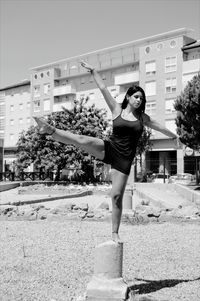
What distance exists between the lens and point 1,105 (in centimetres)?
8169

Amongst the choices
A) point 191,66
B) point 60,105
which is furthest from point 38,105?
point 191,66

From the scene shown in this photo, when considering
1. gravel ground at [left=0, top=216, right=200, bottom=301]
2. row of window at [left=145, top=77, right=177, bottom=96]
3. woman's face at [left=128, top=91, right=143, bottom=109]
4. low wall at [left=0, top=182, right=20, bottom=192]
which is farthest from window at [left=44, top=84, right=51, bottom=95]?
woman's face at [left=128, top=91, right=143, bottom=109]

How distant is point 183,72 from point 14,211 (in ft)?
140

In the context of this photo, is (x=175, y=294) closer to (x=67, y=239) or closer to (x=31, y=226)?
(x=67, y=239)

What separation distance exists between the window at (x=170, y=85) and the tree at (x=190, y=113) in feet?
65.6

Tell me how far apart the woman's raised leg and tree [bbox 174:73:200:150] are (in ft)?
91.9

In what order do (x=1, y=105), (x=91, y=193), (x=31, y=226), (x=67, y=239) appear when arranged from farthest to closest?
(x=1, y=105), (x=91, y=193), (x=31, y=226), (x=67, y=239)

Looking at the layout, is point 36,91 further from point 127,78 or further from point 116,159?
point 116,159

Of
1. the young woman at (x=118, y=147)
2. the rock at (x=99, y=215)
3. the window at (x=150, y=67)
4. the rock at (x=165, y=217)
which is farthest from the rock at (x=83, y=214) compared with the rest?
the window at (x=150, y=67)

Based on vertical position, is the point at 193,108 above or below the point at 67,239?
above

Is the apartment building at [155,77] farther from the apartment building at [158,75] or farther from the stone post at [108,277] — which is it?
the stone post at [108,277]

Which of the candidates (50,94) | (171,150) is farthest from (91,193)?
(50,94)

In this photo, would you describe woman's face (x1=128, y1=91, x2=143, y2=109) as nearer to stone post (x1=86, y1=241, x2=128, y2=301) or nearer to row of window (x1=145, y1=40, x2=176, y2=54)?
stone post (x1=86, y1=241, x2=128, y2=301)

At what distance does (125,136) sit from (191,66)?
49.2 meters
